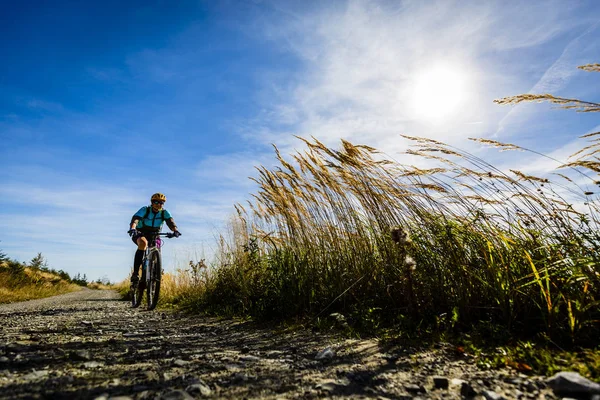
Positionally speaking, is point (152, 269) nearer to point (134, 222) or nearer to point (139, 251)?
point (139, 251)

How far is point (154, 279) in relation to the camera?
286 inches

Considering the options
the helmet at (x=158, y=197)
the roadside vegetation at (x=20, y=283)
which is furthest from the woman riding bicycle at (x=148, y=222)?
the roadside vegetation at (x=20, y=283)

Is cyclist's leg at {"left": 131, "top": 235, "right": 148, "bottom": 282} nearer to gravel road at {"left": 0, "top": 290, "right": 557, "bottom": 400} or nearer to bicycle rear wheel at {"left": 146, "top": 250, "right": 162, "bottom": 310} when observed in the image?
bicycle rear wheel at {"left": 146, "top": 250, "right": 162, "bottom": 310}

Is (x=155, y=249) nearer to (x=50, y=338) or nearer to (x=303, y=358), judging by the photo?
(x=50, y=338)

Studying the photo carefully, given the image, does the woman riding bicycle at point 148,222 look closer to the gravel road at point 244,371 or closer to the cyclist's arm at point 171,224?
the cyclist's arm at point 171,224

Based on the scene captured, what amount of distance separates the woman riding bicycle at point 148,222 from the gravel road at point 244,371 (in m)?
4.01

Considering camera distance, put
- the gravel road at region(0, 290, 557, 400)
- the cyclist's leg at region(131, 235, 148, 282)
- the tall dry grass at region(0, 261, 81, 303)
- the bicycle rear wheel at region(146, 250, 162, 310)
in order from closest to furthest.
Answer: the gravel road at region(0, 290, 557, 400) → the bicycle rear wheel at region(146, 250, 162, 310) → the cyclist's leg at region(131, 235, 148, 282) → the tall dry grass at region(0, 261, 81, 303)

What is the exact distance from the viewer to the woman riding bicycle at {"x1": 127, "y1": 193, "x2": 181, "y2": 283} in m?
7.36

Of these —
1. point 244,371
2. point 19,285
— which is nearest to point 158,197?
point 244,371

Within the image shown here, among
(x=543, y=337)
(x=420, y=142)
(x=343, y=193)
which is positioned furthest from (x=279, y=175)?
(x=543, y=337)

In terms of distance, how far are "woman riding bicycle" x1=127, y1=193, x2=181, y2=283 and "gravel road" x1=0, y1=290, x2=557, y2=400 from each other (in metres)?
4.01

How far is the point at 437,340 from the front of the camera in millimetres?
2826

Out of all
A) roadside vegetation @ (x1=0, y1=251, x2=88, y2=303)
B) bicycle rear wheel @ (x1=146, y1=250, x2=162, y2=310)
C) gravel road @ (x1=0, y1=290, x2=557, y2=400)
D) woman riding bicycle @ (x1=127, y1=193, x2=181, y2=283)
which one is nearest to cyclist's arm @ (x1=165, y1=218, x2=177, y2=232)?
woman riding bicycle @ (x1=127, y1=193, x2=181, y2=283)

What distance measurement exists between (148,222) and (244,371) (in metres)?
6.04
